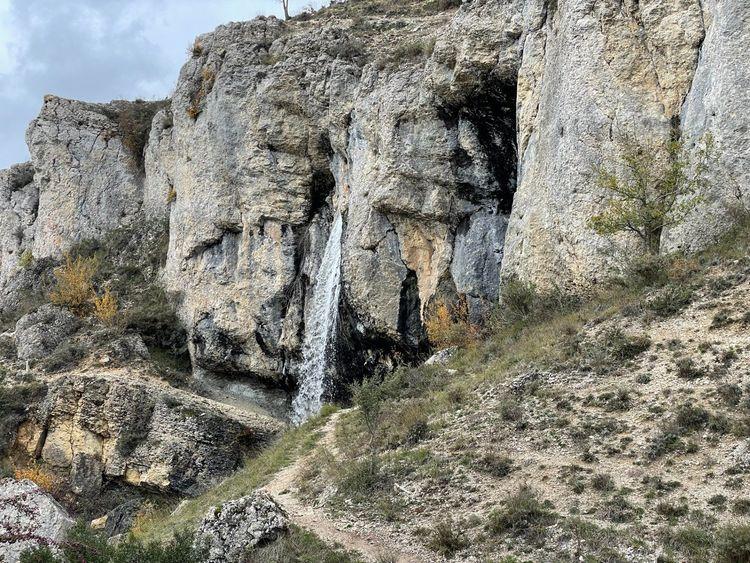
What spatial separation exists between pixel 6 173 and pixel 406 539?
4846cm

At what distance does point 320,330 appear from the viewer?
29.8 meters

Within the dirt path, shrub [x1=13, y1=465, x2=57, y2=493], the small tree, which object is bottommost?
shrub [x1=13, y1=465, x2=57, y2=493]

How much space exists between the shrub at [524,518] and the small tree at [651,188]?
9.03 meters

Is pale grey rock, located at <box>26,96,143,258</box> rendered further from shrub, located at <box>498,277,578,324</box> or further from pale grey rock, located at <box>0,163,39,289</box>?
shrub, located at <box>498,277,578,324</box>

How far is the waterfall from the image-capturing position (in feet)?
93.6

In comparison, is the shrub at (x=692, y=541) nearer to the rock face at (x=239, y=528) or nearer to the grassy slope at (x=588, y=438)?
the grassy slope at (x=588, y=438)

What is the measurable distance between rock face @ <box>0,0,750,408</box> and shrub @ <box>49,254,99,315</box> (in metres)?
4.23

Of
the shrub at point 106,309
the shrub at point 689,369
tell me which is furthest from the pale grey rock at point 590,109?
the shrub at point 106,309

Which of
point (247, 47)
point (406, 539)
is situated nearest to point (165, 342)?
point (247, 47)

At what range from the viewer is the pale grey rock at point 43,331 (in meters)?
32.8

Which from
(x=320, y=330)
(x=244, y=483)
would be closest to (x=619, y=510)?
(x=244, y=483)

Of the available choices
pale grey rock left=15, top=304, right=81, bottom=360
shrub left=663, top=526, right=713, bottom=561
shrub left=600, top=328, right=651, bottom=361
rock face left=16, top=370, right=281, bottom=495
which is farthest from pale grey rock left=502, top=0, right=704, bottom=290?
pale grey rock left=15, top=304, right=81, bottom=360

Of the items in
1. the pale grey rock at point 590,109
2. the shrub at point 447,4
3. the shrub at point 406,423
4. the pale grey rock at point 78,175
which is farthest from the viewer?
the pale grey rock at point 78,175

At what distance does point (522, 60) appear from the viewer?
2348cm
